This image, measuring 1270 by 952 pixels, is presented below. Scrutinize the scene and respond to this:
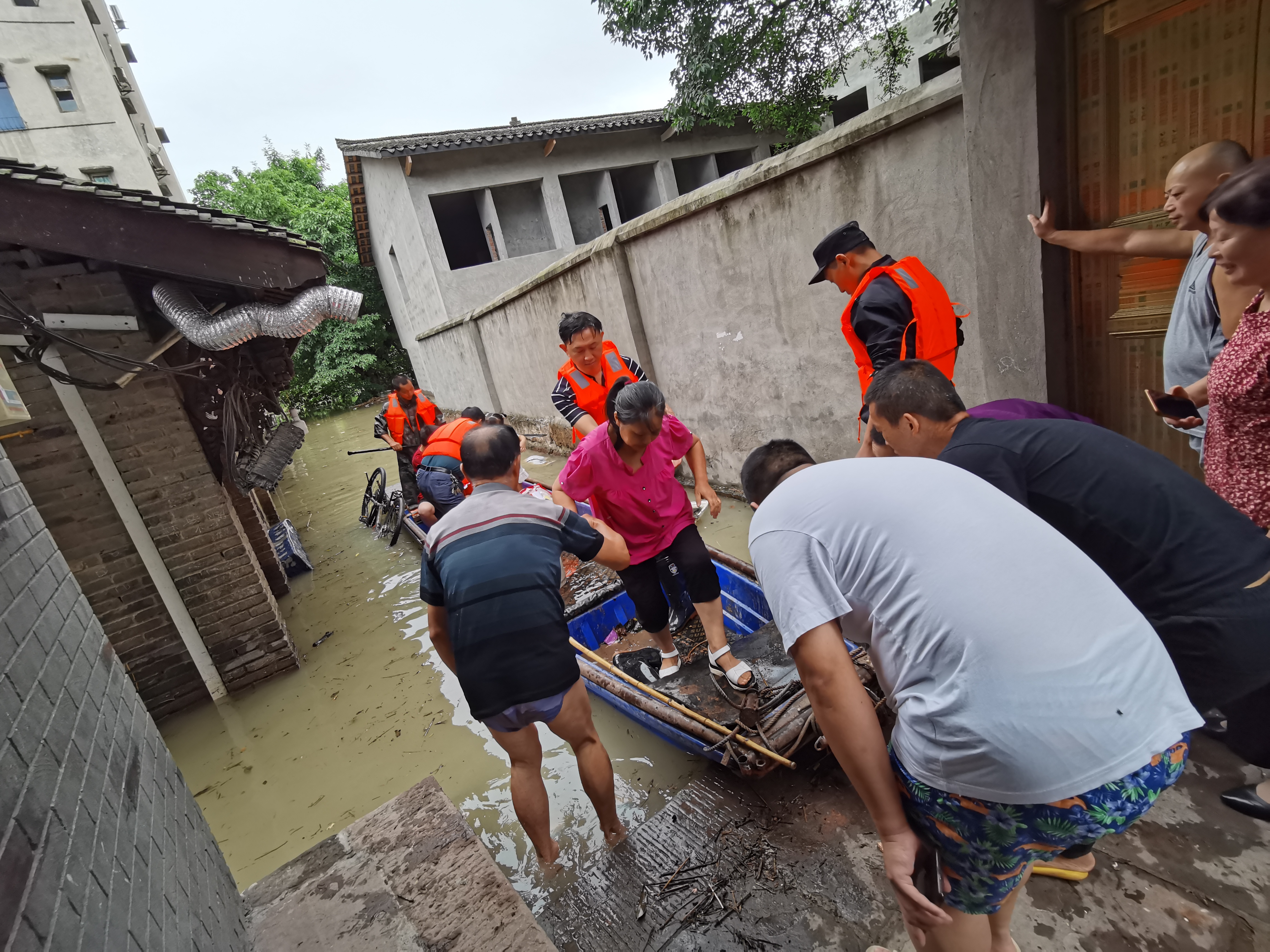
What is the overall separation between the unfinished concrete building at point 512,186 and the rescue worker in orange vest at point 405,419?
8.06 m

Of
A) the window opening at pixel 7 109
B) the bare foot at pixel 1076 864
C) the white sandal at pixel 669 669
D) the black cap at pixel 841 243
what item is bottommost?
the bare foot at pixel 1076 864

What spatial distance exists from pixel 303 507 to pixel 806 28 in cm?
1171

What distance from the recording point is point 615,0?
837cm

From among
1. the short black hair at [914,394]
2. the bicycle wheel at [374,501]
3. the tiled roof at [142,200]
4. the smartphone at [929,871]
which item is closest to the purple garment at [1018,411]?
the short black hair at [914,394]

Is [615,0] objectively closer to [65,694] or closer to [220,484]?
[220,484]

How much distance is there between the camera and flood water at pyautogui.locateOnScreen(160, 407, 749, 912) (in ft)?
9.87

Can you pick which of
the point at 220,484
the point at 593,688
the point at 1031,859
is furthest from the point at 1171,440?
the point at 220,484

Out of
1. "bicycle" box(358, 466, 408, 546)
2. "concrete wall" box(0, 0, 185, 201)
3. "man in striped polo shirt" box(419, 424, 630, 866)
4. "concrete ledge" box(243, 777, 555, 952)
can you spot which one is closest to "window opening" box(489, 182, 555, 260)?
"bicycle" box(358, 466, 408, 546)

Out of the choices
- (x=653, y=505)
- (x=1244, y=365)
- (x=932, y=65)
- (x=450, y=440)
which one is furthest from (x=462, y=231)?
(x=1244, y=365)

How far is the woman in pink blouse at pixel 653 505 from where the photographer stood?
2.97m

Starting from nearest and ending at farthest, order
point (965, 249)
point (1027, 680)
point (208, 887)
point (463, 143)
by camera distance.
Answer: point (1027, 680) < point (208, 887) < point (965, 249) < point (463, 143)

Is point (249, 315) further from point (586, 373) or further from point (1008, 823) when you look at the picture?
point (1008, 823)

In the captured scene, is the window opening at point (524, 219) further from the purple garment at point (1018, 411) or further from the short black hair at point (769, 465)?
the short black hair at point (769, 465)

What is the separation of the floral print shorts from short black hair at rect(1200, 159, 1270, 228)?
1414 millimetres
